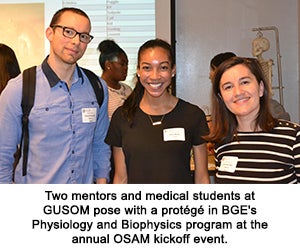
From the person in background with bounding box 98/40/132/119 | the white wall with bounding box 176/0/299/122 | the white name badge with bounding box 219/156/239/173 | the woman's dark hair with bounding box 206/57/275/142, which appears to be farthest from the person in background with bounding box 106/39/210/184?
the white wall with bounding box 176/0/299/122

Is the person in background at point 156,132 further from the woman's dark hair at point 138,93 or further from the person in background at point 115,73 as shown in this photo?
the person in background at point 115,73

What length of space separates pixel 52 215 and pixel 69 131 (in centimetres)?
78

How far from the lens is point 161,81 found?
2.11m

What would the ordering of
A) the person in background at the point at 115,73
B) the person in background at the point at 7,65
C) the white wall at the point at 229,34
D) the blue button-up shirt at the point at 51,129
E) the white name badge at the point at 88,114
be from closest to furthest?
the blue button-up shirt at the point at 51,129
the white name badge at the point at 88,114
the person in background at the point at 7,65
the person in background at the point at 115,73
the white wall at the point at 229,34

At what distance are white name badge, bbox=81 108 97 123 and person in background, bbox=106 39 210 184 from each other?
0.33 feet

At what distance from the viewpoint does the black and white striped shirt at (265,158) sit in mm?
1688

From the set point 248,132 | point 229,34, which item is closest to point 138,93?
point 248,132

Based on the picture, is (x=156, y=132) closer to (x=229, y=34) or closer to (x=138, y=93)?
(x=138, y=93)

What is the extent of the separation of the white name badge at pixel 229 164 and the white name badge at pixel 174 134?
33 centimetres

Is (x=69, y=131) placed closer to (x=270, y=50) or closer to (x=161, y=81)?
(x=161, y=81)

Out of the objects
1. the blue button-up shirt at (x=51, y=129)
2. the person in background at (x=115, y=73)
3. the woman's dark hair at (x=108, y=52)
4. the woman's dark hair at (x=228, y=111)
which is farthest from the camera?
the woman's dark hair at (x=108, y=52)

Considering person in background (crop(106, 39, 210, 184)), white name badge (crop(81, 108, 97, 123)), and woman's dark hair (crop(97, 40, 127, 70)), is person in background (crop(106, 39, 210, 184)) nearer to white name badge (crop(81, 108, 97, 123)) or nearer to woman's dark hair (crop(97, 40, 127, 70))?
white name badge (crop(81, 108, 97, 123))

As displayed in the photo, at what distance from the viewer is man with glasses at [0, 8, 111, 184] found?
2023 mm

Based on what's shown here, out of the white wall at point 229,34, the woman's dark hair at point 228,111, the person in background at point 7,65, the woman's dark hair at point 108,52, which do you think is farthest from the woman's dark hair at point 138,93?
the white wall at point 229,34
